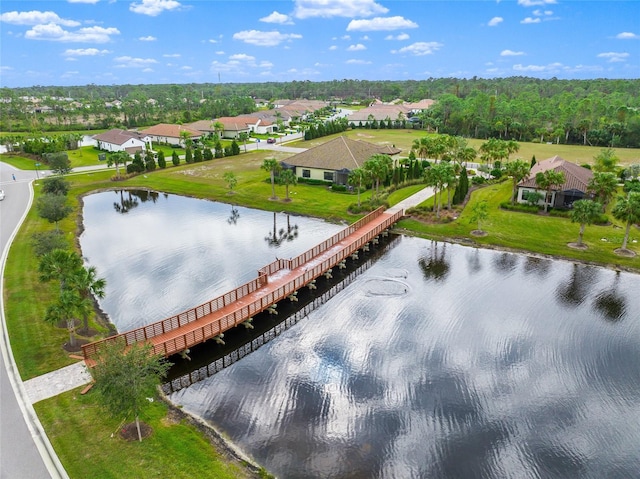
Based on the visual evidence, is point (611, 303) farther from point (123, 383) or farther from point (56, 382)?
point (56, 382)

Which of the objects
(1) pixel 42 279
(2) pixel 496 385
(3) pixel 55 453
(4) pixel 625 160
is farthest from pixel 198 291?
(4) pixel 625 160

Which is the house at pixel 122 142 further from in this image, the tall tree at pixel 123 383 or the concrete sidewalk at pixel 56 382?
the tall tree at pixel 123 383

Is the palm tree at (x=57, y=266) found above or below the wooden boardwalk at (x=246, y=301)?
above

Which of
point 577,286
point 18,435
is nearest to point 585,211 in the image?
point 577,286

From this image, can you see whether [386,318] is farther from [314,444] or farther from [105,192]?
[105,192]

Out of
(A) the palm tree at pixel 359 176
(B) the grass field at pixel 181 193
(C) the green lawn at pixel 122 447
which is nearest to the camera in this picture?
(C) the green lawn at pixel 122 447

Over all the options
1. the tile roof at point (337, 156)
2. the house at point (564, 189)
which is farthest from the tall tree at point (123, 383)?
the tile roof at point (337, 156)

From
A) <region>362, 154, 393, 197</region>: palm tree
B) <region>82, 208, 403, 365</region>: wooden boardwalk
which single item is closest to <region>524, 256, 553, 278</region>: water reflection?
<region>82, 208, 403, 365</region>: wooden boardwalk
